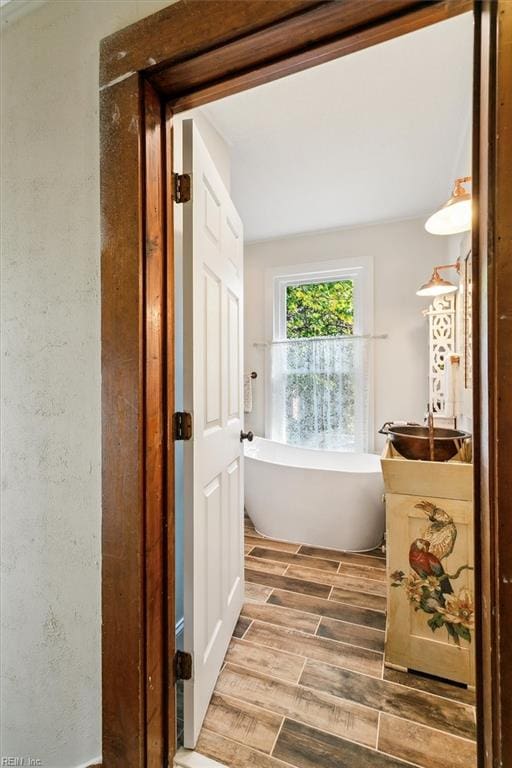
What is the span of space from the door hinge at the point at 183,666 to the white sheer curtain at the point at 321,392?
7.74 feet

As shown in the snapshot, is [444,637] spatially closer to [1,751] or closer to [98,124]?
[1,751]

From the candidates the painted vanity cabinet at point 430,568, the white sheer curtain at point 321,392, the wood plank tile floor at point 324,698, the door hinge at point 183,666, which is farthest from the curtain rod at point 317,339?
the door hinge at point 183,666

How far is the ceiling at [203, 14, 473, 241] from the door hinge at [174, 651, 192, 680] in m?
2.29

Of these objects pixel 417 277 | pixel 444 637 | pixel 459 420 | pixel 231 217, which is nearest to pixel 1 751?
pixel 444 637

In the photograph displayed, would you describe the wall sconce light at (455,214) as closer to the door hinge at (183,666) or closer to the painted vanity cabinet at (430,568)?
the painted vanity cabinet at (430,568)

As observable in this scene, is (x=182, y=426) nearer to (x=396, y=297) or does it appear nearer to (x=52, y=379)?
(x=52, y=379)

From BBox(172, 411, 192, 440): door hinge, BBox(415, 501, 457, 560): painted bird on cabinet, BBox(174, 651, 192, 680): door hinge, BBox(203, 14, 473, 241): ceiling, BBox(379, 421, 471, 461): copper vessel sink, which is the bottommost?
BBox(174, 651, 192, 680): door hinge

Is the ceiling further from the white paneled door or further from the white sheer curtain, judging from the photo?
the white sheer curtain

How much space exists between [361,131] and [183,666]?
2.54 meters

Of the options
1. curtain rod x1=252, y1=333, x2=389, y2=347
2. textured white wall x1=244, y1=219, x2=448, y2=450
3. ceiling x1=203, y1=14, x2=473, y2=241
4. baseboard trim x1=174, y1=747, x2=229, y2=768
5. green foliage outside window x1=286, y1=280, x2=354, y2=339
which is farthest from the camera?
green foliage outside window x1=286, y1=280, x2=354, y2=339

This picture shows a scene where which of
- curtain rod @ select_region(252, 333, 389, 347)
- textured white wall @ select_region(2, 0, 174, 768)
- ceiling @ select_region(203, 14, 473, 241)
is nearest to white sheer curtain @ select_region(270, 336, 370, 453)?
curtain rod @ select_region(252, 333, 389, 347)

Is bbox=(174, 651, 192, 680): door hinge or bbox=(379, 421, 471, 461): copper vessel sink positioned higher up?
bbox=(379, 421, 471, 461): copper vessel sink

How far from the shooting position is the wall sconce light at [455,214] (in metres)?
1.51

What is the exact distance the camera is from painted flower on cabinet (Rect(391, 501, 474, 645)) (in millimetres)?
1376
